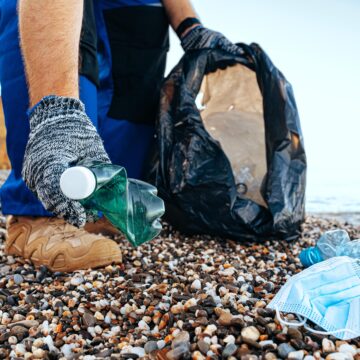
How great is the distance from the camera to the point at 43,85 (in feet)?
4.32

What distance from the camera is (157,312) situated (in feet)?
4.02

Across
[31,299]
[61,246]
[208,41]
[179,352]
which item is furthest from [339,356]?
[208,41]

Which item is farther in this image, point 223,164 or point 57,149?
point 223,164

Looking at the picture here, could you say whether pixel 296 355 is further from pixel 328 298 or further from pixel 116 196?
pixel 116 196

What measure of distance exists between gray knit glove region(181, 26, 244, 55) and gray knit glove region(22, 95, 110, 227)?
1178 mm

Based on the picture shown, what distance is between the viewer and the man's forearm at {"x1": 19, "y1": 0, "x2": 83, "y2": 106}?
132cm

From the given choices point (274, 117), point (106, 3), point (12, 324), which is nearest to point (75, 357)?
point (12, 324)

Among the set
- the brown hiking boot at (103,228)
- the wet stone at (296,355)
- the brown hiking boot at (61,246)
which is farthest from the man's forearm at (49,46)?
the brown hiking boot at (103,228)

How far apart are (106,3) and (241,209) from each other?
130cm

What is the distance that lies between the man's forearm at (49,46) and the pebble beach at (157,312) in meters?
0.65

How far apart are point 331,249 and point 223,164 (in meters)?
0.66

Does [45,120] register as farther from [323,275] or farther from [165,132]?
[165,132]

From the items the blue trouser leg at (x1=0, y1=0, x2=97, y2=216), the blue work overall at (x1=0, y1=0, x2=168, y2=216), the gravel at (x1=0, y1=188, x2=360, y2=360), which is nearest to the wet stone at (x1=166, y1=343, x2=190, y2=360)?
the gravel at (x1=0, y1=188, x2=360, y2=360)

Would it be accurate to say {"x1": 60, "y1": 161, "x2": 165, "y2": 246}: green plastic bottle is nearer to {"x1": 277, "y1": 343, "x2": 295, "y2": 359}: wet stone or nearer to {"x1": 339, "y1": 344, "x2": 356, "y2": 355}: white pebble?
{"x1": 277, "y1": 343, "x2": 295, "y2": 359}: wet stone
